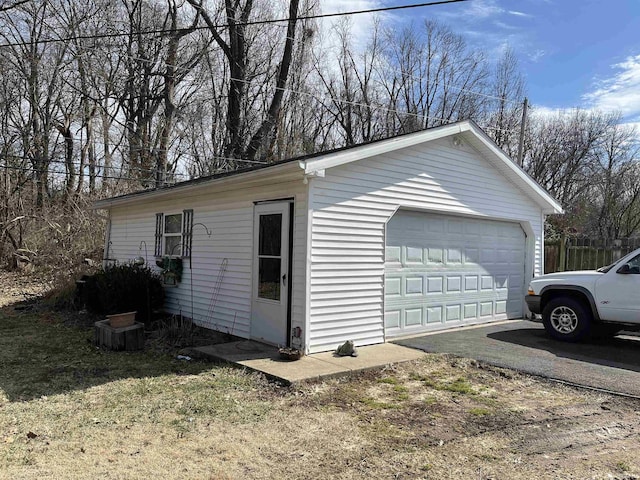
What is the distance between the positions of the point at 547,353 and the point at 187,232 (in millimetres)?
6329

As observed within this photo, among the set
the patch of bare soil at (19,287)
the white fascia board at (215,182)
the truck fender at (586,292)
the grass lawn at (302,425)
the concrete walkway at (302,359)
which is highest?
the white fascia board at (215,182)

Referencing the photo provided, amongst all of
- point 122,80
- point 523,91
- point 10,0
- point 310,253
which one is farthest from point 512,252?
point 523,91

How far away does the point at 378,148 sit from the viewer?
6980 millimetres

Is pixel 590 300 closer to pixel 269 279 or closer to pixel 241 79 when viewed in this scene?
pixel 269 279

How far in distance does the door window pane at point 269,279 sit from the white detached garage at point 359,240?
0.02m

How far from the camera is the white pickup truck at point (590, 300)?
6969 millimetres

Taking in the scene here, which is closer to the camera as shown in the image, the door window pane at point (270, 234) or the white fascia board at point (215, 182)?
the white fascia board at point (215, 182)

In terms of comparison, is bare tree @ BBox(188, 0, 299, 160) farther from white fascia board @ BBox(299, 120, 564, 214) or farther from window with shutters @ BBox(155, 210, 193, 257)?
white fascia board @ BBox(299, 120, 564, 214)

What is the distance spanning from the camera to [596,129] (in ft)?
89.9

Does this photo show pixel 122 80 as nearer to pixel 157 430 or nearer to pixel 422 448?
pixel 157 430

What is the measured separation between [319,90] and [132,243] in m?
14.6

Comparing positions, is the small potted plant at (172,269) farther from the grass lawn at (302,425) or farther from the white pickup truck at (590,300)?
the white pickup truck at (590,300)

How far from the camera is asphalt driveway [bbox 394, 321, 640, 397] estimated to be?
18.7ft

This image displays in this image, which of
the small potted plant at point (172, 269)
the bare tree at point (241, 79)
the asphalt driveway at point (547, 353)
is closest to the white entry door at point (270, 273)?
the asphalt driveway at point (547, 353)
